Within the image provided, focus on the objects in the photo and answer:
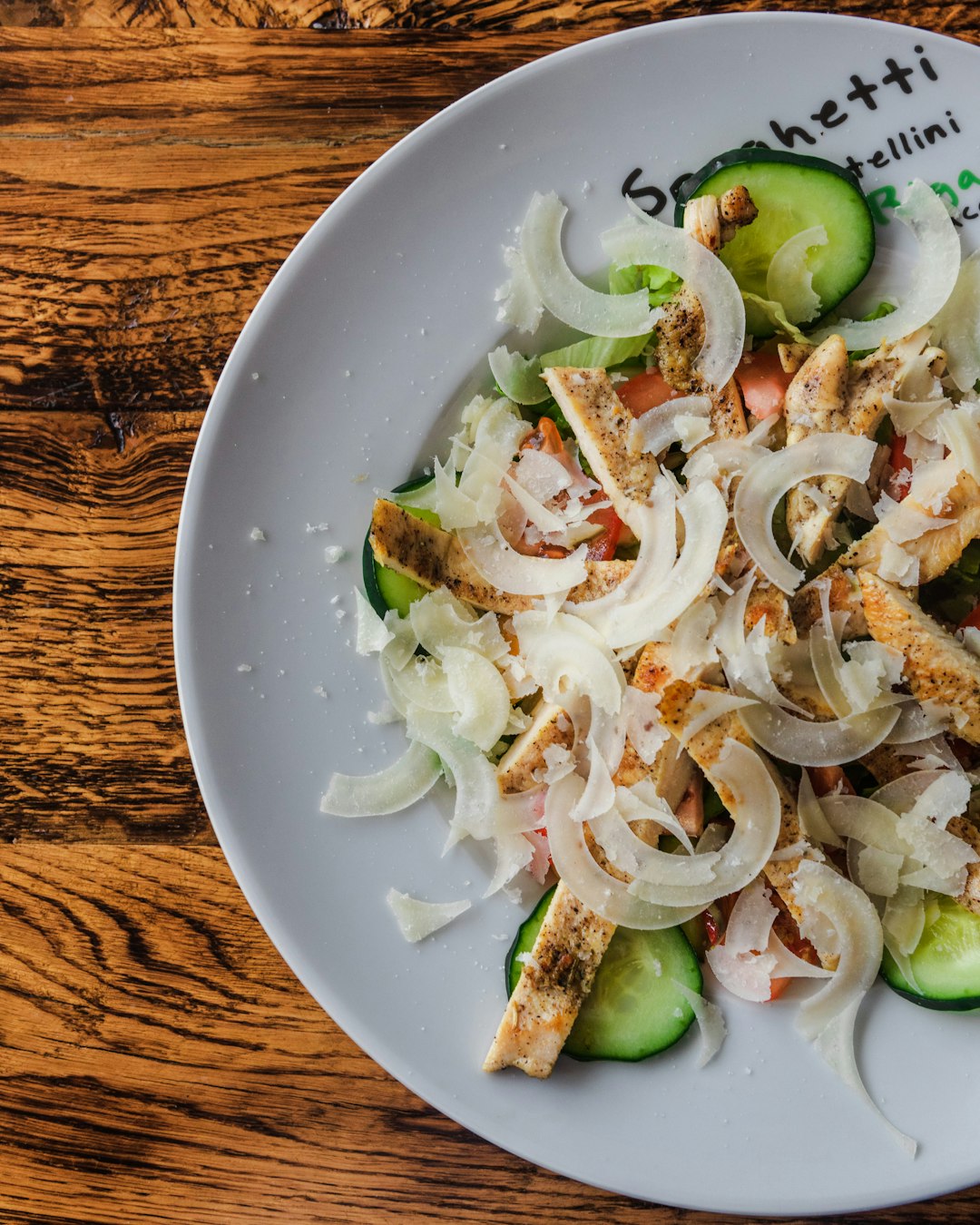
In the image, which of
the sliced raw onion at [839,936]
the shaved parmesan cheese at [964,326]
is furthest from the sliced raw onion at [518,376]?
the sliced raw onion at [839,936]

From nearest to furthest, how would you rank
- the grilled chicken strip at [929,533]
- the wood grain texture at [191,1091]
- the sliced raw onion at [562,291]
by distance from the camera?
the grilled chicken strip at [929,533], the sliced raw onion at [562,291], the wood grain texture at [191,1091]

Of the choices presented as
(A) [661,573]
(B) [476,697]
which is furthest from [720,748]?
(B) [476,697]

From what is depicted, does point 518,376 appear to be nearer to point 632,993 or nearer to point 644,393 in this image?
point 644,393

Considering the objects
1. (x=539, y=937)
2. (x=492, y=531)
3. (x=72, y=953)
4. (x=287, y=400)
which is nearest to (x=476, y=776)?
(x=539, y=937)

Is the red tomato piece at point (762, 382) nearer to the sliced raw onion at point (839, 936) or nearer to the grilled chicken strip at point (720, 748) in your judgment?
the grilled chicken strip at point (720, 748)

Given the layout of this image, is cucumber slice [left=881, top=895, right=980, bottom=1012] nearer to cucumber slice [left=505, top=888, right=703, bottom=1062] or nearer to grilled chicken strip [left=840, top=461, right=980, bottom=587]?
cucumber slice [left=505, top=888, right=703, bottom=1062]

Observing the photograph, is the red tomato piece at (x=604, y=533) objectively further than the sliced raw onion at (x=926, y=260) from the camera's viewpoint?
Yes
